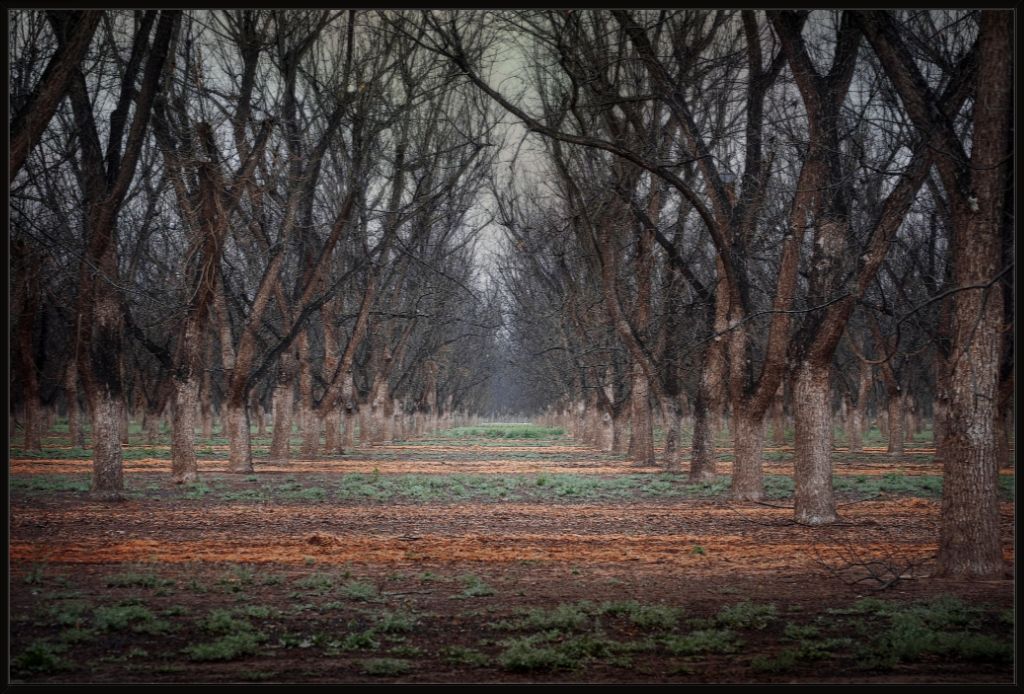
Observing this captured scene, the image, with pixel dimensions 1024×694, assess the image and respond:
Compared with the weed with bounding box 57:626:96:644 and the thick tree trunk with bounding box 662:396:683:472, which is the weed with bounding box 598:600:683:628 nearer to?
the weed with bounding box 57:626:96:644

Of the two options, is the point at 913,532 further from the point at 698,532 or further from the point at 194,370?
the point at 194,370

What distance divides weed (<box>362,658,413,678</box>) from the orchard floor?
15 millimetres

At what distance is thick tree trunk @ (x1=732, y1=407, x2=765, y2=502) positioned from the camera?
16500 millimetres

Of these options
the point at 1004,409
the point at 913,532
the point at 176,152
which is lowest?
the point at 913,532

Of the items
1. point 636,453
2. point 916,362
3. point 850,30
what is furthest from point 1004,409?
point 850,30

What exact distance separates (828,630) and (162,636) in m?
5.23

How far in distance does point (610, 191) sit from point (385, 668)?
1729 centimetres

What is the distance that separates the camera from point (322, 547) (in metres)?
12.1

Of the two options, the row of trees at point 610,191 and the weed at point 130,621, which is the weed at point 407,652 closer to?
the weed at point 130,621

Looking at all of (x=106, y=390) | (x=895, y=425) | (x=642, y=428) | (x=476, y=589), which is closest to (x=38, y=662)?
(x=476, y=589)

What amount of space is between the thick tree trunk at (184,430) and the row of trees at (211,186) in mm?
41

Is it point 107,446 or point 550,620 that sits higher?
point 107,446

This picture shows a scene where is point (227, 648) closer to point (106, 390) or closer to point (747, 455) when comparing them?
point (106, 390)

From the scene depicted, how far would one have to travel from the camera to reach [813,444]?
13.8 m
